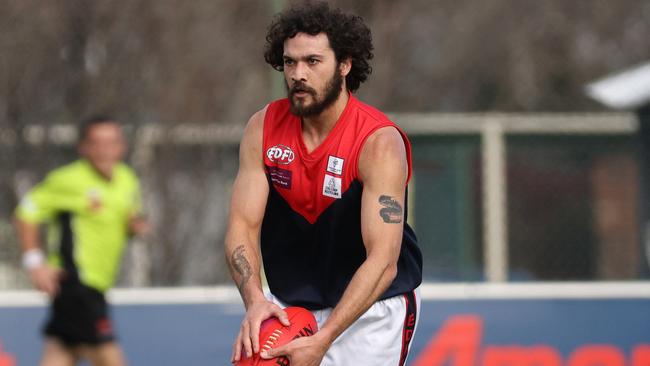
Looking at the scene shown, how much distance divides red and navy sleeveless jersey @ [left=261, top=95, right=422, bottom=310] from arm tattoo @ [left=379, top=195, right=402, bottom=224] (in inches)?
7.3

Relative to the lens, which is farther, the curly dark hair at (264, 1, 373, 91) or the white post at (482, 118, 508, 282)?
the white post at (482, 118, 508, 282)

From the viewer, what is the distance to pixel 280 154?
5324 millimetres

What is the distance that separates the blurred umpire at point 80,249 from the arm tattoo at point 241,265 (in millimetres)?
3161

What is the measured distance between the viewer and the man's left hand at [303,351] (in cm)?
489

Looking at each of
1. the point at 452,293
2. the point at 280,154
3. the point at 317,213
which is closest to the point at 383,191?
the point at 317,213

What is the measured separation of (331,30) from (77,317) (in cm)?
386

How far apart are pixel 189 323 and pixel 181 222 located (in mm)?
1116

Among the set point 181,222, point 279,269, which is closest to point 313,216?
point 279,269

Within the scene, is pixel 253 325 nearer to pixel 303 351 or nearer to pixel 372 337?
pixel 303 351

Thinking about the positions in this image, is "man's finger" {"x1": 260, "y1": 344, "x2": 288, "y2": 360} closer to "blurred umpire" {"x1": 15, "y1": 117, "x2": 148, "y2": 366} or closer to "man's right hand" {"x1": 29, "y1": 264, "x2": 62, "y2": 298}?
"blurred umpire" {"x1": 15, "y1": 117, "x2": 148, "y2": 366}

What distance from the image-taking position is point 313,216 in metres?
5.39

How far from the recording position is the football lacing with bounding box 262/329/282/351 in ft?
16.1

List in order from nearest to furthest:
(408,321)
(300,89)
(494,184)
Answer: (300,89), (408,321), (494,184)

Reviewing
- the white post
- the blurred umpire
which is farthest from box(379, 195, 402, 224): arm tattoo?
the white post
